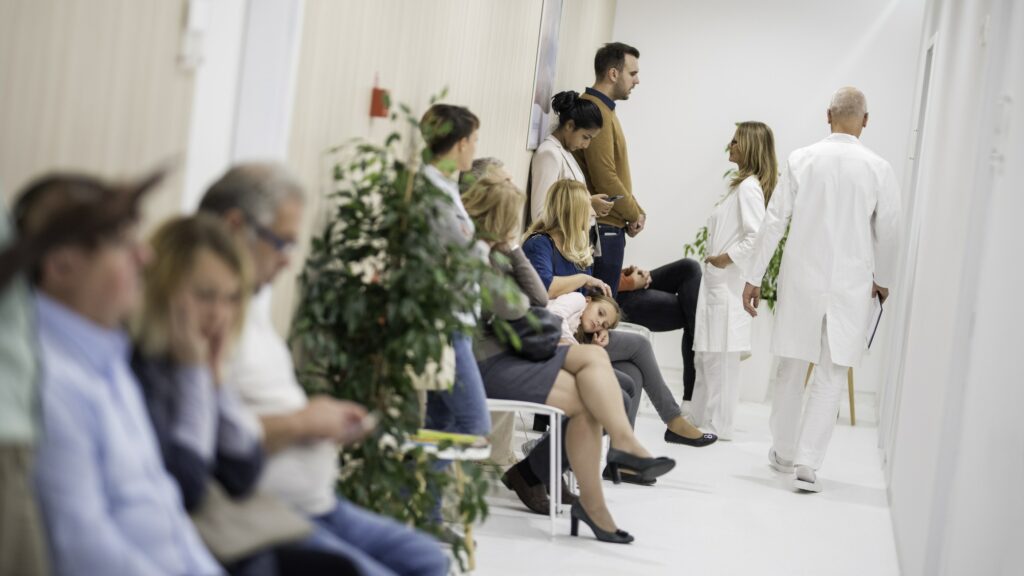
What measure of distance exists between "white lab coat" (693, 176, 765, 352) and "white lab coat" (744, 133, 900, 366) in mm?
625

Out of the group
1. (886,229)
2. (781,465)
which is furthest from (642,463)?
(886,229)

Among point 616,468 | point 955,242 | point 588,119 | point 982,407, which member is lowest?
point 616,468

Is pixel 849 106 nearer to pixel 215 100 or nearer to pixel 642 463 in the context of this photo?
pixel 642 463

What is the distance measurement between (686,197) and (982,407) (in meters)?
6.60

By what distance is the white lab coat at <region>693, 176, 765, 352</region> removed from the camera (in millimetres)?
6859

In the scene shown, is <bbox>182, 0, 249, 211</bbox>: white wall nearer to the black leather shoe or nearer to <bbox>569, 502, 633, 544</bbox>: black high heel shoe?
<bbox>569, 502, 633, 544</bbox>: black high heel shoe

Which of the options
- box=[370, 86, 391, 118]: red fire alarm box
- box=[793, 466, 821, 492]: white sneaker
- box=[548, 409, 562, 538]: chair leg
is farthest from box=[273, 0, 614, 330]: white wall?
box=[793, 466, 821, 492]: white sneaker

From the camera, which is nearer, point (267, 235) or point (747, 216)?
point (267, 235)

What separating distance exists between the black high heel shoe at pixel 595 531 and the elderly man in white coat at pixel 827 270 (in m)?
1.73

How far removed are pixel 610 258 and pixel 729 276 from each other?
71cm

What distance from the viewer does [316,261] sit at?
10.5 feet

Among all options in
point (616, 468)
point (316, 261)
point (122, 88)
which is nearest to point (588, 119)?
point (616, 468)

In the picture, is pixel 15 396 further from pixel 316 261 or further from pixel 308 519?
pixel 316 261

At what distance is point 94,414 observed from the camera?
5.12 ft
